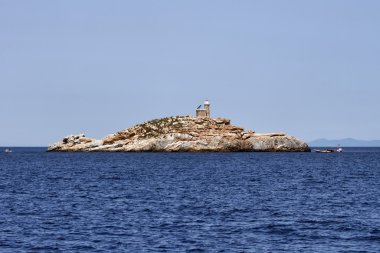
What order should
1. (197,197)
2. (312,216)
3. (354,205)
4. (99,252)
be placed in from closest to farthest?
(99,252)
(312,216)
(354,205)
(197,197)

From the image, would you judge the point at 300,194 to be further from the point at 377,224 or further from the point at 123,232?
the point at 123,232

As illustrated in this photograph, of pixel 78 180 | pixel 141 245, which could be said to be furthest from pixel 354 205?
pixel 78 180

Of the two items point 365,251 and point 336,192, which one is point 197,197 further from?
point 365,251

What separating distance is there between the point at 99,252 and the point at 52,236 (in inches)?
229

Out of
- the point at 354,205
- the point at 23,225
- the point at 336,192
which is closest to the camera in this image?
the point at 23,225

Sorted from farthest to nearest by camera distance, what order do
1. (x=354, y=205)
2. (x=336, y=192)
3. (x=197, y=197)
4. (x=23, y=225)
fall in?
(x=336, y=192)
(x=197, y=197)
(x=354, y=205)
(x=23, y=225)

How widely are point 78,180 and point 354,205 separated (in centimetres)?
4458

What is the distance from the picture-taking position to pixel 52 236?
4231 cm

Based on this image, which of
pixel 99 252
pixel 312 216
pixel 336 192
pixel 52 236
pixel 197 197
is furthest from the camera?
pixel 336 192

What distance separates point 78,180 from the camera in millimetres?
92312

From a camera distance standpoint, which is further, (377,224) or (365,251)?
(377,224)

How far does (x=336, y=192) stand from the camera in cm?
7306

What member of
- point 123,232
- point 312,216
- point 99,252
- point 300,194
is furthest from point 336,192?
point 99,252

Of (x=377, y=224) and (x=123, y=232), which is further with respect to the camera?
(x=377, y=224)
